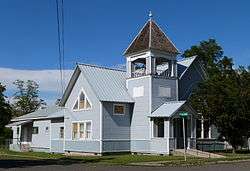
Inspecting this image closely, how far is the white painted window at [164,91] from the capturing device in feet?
130

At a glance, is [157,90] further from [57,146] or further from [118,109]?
[57,146]

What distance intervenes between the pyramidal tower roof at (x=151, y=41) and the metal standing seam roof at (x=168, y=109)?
4.75 metres

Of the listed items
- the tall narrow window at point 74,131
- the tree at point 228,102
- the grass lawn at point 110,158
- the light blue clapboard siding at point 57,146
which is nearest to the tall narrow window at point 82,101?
the tall narrow window at point 74,131

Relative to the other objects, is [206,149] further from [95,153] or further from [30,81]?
[30,81]

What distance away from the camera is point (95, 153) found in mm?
39062

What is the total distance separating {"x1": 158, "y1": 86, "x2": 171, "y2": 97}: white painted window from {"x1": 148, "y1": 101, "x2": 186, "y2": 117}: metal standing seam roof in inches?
36.8

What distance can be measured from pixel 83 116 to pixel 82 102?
4.71ft

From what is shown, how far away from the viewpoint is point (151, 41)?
131 feet

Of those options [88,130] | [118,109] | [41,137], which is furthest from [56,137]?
[118,109]

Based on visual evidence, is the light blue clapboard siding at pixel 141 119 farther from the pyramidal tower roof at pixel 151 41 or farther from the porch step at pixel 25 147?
the porch step at pixel 25 147

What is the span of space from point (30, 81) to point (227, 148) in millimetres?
66132

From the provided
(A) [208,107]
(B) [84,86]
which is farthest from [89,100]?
(A) [208,107]

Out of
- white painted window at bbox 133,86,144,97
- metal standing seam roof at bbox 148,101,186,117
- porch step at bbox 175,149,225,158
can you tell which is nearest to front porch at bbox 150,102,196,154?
metal standing seam roof at bbox 148,101,186,117

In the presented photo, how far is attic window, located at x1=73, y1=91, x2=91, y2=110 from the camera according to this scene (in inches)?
1630
